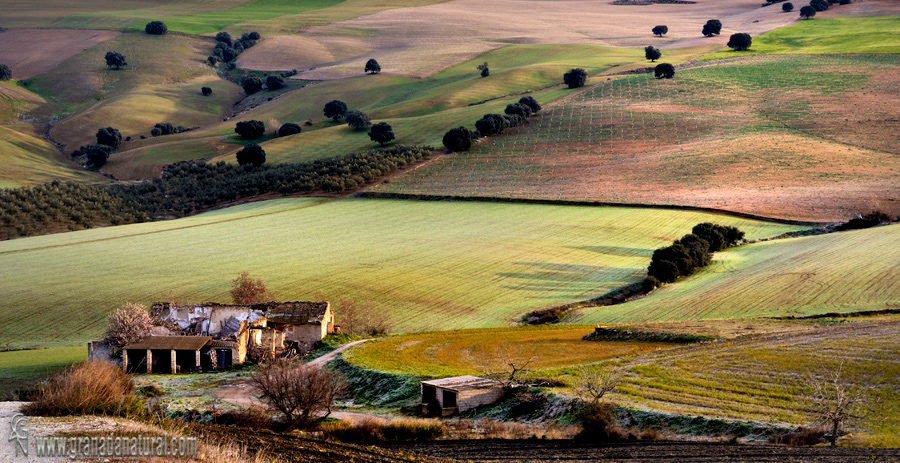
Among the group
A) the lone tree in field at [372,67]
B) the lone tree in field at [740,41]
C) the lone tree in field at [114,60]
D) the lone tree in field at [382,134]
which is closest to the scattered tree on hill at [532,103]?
the lone tree in field at [382,134]

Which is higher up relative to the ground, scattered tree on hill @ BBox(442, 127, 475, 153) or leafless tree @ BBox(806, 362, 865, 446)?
scattered tree on hill @ BBox(442, 127, 475, 153)

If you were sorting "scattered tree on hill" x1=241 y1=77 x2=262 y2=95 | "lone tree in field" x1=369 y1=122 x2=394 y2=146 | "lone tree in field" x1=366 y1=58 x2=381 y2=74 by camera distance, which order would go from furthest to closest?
"lone tree in field" x1=366 y1=58 x2=381 y2=74 → "scattered tree on hill" x1=241 y1=77 x2=262 y2=95 → "lone tree in field" x1=369 y1=122 x2=394 y2=146

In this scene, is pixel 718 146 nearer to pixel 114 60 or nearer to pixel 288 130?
pixel 288 130

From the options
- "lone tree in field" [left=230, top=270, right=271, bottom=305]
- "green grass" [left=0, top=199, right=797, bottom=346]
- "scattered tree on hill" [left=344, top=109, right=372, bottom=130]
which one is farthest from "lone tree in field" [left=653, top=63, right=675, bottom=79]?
"lone tree in field" [left=230, top=270, right=271, bottom=305]

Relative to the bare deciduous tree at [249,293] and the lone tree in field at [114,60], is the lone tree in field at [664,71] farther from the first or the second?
the lone tree in field at [114,60]

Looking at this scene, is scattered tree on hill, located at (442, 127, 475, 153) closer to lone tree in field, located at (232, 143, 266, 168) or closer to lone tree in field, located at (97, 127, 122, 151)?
lone tree in field, located at (232, 143, 266, 168)
